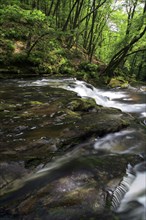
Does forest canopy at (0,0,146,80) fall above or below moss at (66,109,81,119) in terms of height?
above

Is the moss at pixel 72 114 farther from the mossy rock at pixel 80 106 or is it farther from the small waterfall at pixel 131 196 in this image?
the small waterfall at pixel 131 196

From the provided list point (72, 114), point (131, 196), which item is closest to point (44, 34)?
point (72, 114)

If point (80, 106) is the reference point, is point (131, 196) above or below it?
below

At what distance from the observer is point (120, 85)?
1642 centimetres

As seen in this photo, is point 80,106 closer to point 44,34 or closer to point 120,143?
point 120,143

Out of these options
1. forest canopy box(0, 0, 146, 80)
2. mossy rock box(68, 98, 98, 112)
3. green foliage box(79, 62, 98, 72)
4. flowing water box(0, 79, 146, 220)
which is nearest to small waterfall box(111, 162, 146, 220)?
flowing water box(0, 79, 146, 220)

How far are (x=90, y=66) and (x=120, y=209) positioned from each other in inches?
575

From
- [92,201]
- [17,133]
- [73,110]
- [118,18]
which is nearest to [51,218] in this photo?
[92,201]

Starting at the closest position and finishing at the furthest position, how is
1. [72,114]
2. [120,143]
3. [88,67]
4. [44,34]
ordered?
1. [120,143]
2. [72,114]
3. [44,34]
4. [88,67]

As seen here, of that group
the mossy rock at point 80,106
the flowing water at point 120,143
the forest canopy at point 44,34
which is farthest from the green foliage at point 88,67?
the mossy rock at point 80,106

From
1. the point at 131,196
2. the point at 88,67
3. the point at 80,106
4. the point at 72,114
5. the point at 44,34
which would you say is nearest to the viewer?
the point at 131,196

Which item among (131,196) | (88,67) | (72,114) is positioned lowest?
(131,196)

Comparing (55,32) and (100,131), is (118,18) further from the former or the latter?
(100,131)

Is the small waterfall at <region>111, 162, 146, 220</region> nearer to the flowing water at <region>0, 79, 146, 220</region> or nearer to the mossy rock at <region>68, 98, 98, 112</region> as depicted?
the flowing water at <region>0, 79, 146, 220</region>
